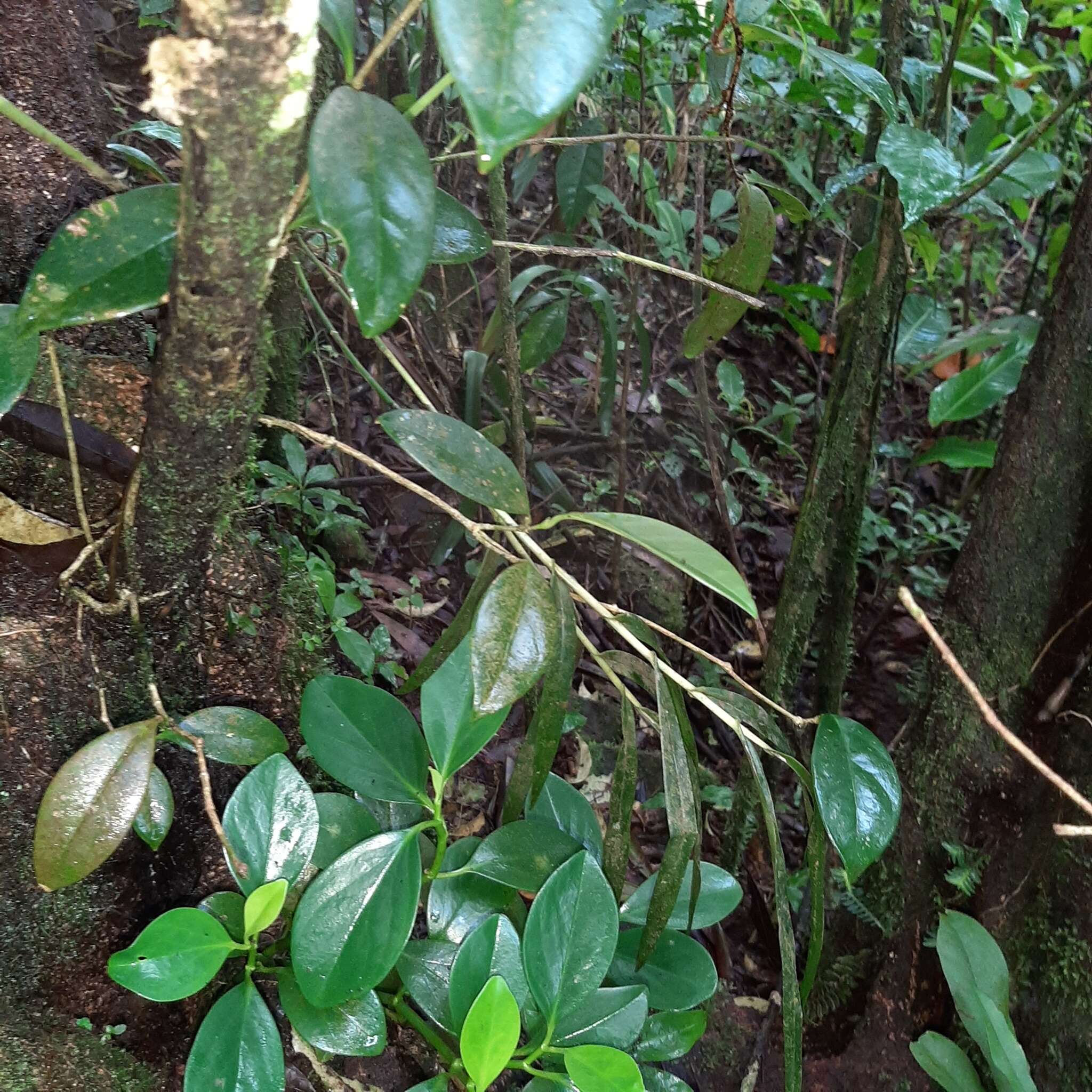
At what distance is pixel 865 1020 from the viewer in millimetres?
1018

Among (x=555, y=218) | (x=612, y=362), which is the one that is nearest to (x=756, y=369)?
(x=555, y=218)

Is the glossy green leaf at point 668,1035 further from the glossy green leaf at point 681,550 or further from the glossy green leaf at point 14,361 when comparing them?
the glossy green leaf at point 14,361

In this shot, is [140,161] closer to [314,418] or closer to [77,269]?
[77,269]

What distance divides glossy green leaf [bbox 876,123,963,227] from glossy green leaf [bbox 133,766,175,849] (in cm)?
86

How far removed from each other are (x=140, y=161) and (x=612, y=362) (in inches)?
32.0

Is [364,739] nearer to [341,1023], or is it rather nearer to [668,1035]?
[341,1023]

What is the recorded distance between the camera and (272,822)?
0.67 meters

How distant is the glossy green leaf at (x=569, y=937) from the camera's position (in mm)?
671

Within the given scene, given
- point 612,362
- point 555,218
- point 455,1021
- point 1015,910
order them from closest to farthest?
point 455,1021
point 1015,910
point 612,362
point 555,218

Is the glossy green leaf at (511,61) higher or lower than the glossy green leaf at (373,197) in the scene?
higher

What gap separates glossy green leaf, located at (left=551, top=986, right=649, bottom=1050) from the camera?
0.70 m

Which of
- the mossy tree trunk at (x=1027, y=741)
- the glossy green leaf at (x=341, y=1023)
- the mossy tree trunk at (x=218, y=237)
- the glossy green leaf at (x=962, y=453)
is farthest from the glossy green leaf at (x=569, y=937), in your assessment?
the glossy green leaf at (x=962, y=453)

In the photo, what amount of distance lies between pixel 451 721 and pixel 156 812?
234mm

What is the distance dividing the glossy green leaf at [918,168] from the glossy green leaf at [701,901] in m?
0.69
